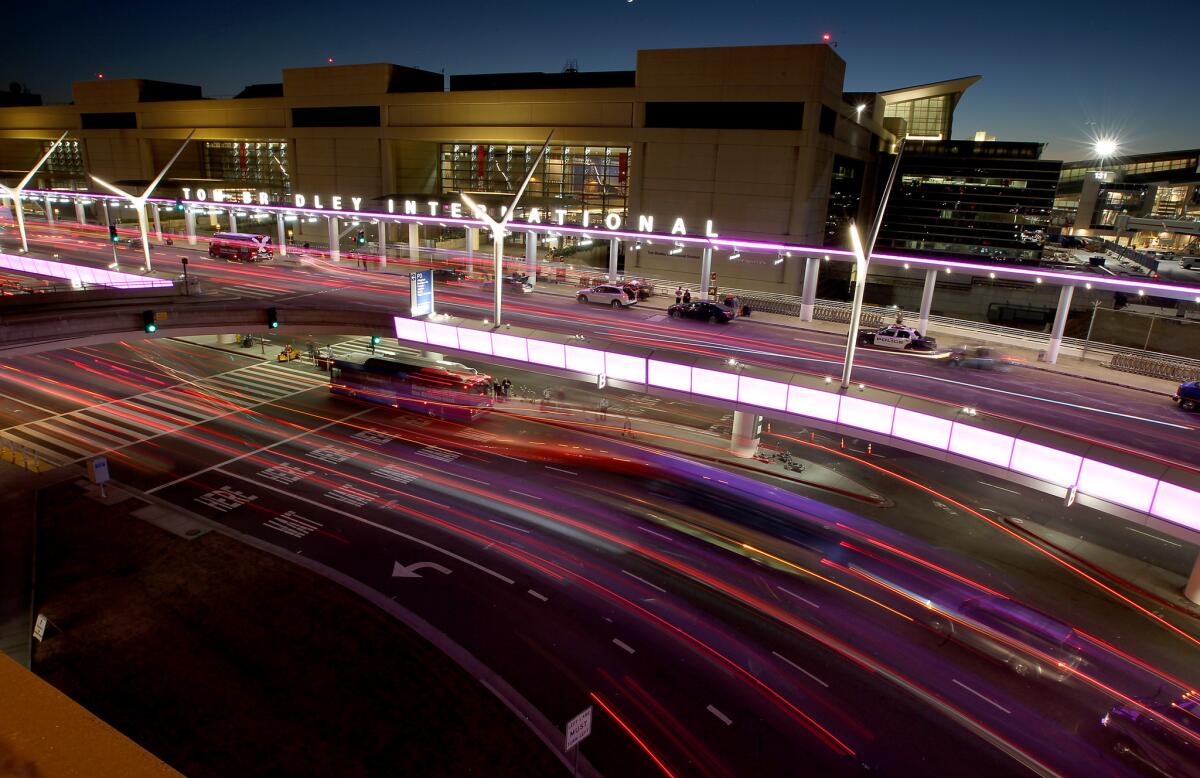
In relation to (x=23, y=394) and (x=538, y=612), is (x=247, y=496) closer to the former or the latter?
(x=538, y=612)

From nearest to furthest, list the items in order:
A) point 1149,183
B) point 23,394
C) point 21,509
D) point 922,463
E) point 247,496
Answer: point 21,509, point 247,496, point 922,463, point 23,394, point 1149,183

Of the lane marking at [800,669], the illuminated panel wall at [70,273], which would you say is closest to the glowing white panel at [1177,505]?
the lane marking at [800,669]

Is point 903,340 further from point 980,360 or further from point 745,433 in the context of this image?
point 745,433

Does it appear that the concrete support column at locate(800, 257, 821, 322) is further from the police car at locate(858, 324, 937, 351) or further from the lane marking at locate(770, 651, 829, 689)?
the lane marking at locate(770, 651, 829, 689)

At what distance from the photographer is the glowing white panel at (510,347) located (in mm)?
31938

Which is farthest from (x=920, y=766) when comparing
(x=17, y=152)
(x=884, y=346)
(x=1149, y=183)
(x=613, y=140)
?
(x=1149, y=183)

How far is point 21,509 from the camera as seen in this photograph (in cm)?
2419

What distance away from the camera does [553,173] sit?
247 feet

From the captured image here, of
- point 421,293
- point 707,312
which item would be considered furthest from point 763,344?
point 421,293

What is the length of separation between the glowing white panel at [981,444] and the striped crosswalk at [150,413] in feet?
111

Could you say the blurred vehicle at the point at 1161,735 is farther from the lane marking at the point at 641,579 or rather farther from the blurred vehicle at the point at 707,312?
the blurred vehicle at the point at 707,312

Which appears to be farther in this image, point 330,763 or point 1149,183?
point 1149,183

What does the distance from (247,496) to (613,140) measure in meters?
49.2

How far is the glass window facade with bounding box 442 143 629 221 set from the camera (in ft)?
236
